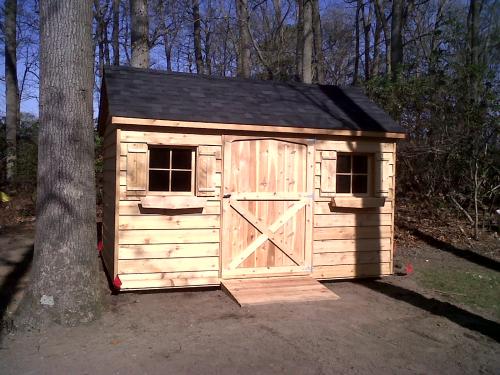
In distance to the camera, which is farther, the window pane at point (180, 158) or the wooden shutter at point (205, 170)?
the window pane at point (180, 158)

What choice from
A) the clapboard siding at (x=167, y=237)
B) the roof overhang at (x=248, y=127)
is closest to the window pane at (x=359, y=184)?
the roof overhang at (x=248, y=127)

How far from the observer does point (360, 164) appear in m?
7.84

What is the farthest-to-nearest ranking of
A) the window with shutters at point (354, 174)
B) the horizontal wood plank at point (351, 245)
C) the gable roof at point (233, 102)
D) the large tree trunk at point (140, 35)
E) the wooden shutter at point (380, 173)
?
the large tree trunk at point (140, 35), the window with shutters at point (354, 174), the wooden shutter at point (380, 173), the horizontal wood plank at point (351, 245), the gable roof at point (233, 102)

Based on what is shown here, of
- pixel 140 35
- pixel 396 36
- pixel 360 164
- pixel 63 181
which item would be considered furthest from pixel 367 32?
pixel 63 181

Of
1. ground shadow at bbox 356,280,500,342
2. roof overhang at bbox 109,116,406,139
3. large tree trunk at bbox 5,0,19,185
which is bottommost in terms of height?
ground shadow at bbox 356,280,500,342

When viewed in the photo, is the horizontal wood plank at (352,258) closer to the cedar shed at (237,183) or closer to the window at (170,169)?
the cedar shed at (237,183)

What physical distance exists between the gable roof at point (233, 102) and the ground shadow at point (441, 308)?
2.44 metres

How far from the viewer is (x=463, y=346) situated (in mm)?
4961

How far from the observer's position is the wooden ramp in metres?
6.30

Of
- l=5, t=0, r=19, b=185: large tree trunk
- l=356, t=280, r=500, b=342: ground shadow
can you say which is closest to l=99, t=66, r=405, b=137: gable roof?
l=356, t=280, r=500, b=342: ground shadow

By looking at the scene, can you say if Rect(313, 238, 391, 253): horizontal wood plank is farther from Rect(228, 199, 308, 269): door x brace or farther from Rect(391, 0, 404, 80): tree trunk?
Rect(391, 0, 404, 80): tree trunk

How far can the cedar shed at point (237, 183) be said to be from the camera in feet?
21.1

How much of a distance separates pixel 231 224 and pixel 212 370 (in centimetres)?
292

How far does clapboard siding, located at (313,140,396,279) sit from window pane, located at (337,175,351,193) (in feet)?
1.26
